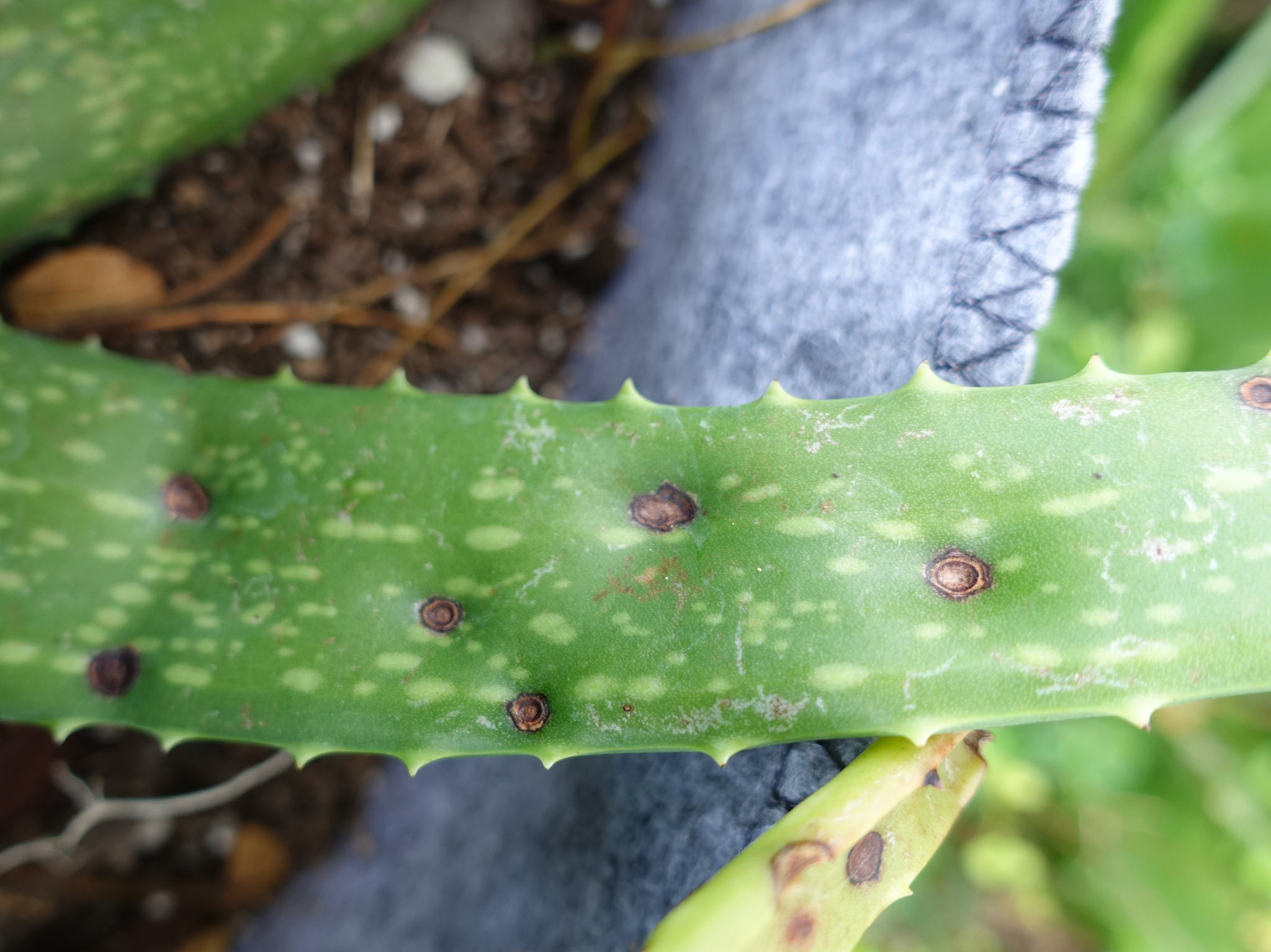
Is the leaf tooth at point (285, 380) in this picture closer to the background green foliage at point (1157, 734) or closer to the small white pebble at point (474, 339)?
the small white pebble at point (474, 339)

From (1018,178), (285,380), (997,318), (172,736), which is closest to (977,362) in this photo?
(997,318)

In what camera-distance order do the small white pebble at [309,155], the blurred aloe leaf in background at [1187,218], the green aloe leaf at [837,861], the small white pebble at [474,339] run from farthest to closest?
the blurred aloe leaf in background at [1187,218]
the small white pebble at [474,339]
the small white pebble at [309,155]
the green aloe leaf at [837,861]

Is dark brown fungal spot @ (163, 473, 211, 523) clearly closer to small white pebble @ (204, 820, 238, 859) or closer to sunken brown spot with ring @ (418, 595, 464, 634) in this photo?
sunken brown spot with ring @ (418, 595, 464, 634)

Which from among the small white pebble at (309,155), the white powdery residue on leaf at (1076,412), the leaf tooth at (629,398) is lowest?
the leaf tooth at (629,398)

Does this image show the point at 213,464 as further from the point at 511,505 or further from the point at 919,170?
the point at 919,170

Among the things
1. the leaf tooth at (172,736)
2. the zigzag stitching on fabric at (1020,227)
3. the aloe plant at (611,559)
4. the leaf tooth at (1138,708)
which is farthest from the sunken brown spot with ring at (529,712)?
the zigzag stitching on fabric at (1020,227)
